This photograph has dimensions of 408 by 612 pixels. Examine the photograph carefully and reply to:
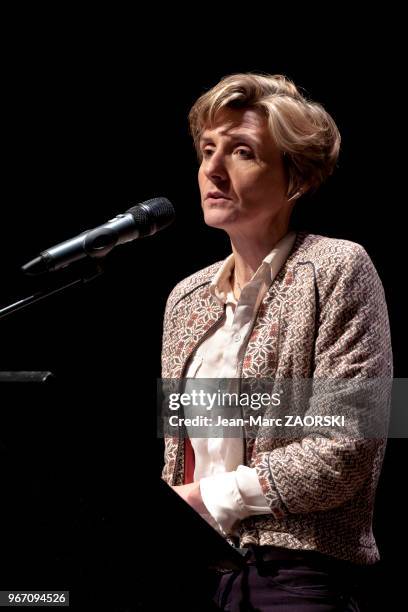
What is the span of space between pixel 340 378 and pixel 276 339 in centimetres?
19

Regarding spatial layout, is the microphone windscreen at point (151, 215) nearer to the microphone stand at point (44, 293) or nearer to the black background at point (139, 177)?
the microphone stand at point (44, 293)

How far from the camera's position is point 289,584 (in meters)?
1.60

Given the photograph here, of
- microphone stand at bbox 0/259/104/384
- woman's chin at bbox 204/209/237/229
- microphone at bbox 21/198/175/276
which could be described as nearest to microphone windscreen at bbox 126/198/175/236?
microphone at bbox 21/198/175/276

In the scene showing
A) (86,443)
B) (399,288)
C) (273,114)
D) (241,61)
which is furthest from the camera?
(241,61)

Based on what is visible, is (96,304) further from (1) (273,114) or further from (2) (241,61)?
(1) (273,114)

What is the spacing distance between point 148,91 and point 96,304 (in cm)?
74

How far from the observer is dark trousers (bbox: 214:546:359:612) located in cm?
159

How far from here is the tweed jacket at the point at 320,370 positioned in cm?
159

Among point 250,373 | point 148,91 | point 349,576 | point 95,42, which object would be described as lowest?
point 349,576

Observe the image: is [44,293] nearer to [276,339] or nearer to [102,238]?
[102,238]

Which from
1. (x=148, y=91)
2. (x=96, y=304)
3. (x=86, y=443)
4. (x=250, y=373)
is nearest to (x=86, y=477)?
(x=86, y=443)

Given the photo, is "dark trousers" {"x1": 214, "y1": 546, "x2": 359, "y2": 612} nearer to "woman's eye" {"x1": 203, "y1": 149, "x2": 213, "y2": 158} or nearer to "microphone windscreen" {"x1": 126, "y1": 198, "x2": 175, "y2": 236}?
"microphone windscreen" {"x1": 126, "y1": 198, "x2": 175, "y2": 236}

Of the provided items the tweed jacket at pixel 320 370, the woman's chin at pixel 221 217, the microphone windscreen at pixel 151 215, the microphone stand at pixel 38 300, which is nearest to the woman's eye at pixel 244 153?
the woman's chin at pixel 221 217

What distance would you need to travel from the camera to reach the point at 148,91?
8.84 feet
